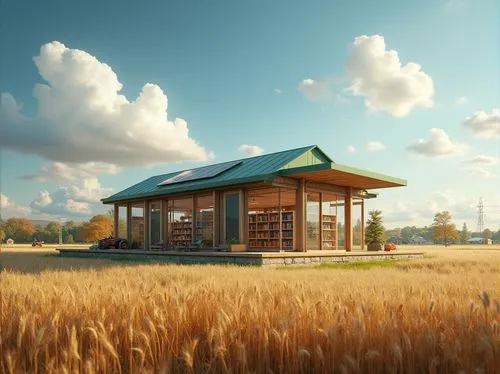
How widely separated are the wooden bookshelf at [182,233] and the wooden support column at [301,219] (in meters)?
6.41

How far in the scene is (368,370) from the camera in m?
2.56

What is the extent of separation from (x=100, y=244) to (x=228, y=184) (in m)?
11.9

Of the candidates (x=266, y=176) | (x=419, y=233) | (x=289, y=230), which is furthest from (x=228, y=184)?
(x=419, y=233)

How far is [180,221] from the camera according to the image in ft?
81.8

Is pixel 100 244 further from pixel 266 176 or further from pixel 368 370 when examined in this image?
pixel 368 370

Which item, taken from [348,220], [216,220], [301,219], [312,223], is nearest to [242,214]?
[216,220]

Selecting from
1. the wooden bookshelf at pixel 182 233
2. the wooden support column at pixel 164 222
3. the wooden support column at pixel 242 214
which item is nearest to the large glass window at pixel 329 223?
the wooden support column at pixel 242 214

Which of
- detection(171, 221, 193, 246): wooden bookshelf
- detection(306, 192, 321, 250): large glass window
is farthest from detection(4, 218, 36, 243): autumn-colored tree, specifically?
detection(306, 192, 321, 250): large glass window

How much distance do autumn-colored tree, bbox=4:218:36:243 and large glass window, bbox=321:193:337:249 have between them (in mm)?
84198

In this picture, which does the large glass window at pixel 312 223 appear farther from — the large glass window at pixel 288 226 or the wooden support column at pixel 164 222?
the wooden support column at pixel 164 222

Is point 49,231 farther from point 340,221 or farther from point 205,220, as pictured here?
point 340,221

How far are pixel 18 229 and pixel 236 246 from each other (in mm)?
85748

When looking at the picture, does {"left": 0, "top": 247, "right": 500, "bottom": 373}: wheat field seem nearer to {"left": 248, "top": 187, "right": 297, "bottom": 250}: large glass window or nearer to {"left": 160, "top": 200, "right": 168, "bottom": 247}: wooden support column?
{"left": 248, "top": 187, "right": 297, "bottom": 250}: large glass window

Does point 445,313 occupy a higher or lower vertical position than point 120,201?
lower
